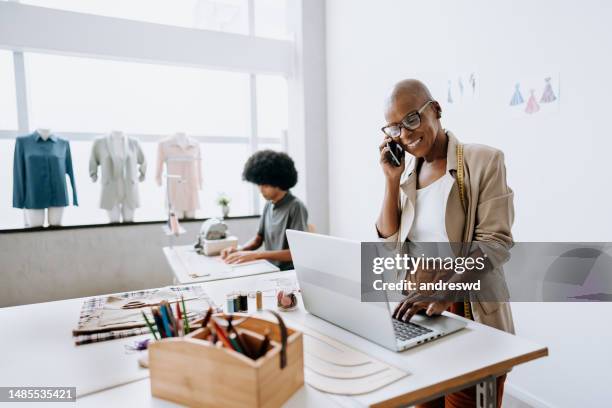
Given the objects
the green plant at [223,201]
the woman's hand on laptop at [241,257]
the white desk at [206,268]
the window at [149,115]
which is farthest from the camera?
the green plant at [223,201]

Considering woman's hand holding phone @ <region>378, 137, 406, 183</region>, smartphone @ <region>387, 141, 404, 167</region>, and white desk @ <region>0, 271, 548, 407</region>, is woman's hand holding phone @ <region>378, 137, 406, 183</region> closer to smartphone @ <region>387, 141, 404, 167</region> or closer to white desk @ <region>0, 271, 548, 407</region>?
smartphone @ <region>387, 141, 404, 167</region>

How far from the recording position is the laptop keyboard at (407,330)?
1.07 m

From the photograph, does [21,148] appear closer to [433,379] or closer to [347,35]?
[347,35]

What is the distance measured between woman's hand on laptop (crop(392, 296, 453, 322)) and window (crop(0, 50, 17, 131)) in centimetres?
419

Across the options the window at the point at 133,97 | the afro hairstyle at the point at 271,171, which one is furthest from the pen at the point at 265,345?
the window at the point at 133,97

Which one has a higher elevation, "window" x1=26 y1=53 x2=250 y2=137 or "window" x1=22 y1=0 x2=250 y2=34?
"window" x1=22 y1=0 x2=250 y2=34

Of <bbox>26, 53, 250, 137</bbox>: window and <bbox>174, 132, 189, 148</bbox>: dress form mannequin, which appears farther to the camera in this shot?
<bbox>174, 132, 189, 148</bbox>: dress form mannequin

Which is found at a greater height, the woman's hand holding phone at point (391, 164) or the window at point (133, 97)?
the window at point (133, 97)

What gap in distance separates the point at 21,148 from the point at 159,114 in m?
1.33

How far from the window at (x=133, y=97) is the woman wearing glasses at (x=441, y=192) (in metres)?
3.60

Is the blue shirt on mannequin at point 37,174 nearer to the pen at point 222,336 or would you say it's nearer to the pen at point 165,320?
the pen at point 165,320
